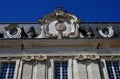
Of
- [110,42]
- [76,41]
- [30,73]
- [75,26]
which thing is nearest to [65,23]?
[75,26]

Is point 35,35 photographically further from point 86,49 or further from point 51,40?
point 86,49

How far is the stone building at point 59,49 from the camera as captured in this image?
13.8 metres

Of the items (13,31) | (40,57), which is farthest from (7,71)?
(13,31)

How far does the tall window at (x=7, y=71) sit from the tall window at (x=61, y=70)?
2.44 meters

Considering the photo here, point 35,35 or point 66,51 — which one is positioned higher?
point 35,35

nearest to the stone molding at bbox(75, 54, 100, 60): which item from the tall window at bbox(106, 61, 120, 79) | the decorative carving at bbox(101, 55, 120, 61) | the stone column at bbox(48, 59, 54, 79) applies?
the decorative carving at bbox(101, 55, 120, 61)

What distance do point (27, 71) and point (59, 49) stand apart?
8.00 ft

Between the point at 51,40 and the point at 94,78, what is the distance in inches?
141

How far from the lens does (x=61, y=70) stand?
46.5ft

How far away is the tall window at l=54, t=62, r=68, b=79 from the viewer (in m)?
13.9

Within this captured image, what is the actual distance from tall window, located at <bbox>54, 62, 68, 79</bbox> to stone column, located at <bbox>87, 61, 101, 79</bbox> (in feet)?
4.27

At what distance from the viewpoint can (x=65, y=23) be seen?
1639 cm

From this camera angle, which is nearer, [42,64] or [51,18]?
[42,64]

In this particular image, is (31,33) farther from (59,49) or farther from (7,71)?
(7,71)
